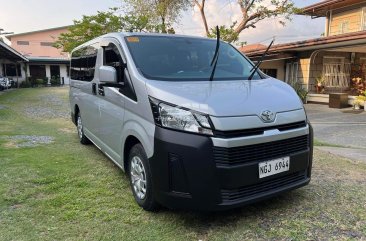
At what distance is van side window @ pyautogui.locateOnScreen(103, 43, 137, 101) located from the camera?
11.3ft

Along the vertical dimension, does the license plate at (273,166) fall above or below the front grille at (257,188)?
above

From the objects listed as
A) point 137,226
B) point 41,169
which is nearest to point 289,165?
point 137,226

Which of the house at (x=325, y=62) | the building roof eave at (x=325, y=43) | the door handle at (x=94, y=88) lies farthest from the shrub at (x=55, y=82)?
the door handle at (x=94, y=88)

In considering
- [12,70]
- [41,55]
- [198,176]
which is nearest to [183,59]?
[198,176]

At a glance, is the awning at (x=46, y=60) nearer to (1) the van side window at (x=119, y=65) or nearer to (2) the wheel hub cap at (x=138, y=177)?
(1) the van side window at (x=119, y=65)

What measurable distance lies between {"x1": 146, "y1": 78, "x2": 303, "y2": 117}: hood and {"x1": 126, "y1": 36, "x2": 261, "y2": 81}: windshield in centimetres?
27

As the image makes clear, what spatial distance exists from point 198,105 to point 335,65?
16131 mm

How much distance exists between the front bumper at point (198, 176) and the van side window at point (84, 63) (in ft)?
8.65

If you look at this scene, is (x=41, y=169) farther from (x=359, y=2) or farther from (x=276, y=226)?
(x=359, y=2)

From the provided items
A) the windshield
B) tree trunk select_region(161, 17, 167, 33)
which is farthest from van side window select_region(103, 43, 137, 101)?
tree trunk select_region(161, 17, 167, 33)

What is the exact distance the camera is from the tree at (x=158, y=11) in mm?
20172

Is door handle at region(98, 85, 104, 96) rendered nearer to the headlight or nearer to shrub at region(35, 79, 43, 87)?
the headlight

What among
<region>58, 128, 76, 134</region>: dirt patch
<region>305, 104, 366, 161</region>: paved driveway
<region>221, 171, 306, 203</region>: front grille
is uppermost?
<region>221, 171, 306, 203</region>: front grille

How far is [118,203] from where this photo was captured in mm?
3570
